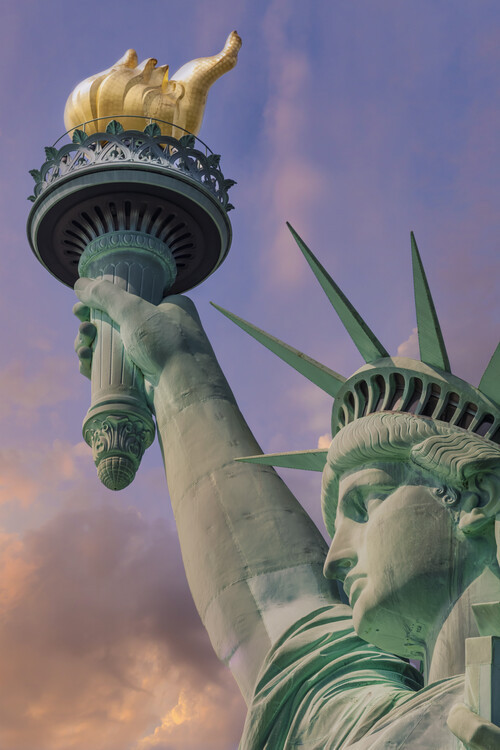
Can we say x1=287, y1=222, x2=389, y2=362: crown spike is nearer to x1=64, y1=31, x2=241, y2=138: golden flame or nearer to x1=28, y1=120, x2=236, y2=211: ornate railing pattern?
x1=28, y1=120, x2=236, y2=211: ornate railing pattern

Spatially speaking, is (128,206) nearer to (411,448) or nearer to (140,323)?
(140,323)

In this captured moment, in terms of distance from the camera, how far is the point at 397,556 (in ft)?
15.8

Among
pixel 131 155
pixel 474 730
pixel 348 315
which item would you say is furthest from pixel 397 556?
pixel 131 155

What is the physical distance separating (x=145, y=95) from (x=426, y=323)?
798 centimetres

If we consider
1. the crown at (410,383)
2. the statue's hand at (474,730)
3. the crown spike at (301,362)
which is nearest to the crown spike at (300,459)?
the crown at (410,383)

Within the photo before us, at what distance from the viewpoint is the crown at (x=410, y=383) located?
517 cm

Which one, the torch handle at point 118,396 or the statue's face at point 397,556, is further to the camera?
the torch handle at point 118,396

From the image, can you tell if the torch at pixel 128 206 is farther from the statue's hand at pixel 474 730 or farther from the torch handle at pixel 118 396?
the statue's hand at pixel 474 730

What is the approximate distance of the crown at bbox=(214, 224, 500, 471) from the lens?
204 inches

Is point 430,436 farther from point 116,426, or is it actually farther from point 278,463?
point 116,426

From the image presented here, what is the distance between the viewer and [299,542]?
8.80 m

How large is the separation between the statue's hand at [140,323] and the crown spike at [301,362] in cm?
378

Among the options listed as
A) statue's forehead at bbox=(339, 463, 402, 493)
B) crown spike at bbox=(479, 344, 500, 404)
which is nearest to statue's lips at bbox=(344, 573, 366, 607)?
statue's forehead at bbox=(339, 463, 402, 493)

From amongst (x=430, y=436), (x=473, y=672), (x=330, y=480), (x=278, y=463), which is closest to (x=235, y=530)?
(x=278, y=463)
